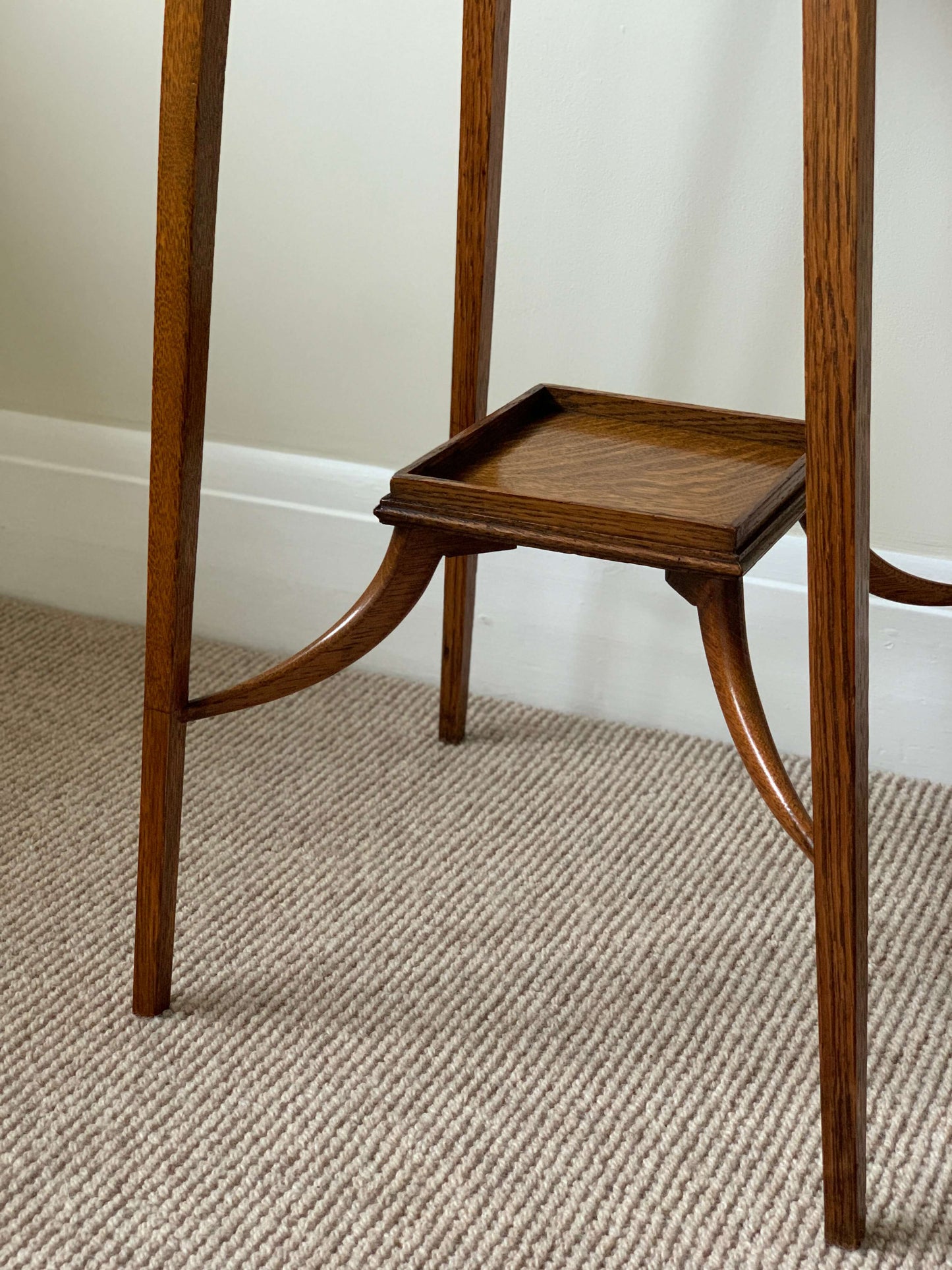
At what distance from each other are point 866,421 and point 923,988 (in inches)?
18.7

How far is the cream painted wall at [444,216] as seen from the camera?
44.5 inches

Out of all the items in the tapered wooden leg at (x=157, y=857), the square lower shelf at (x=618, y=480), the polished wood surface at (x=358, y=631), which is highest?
the square lower shelf at (x=618, y=480)

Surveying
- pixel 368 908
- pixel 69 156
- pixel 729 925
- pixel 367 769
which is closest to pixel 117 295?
pixel 69 156

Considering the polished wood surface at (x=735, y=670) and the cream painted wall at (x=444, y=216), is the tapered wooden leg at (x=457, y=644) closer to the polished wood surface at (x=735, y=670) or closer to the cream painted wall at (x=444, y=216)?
the cream painted wall at (x=444, y=216)

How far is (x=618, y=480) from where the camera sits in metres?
0.86

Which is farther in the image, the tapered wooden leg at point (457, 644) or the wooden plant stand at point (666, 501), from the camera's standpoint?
the tapered wooden leg at point (457, 644)

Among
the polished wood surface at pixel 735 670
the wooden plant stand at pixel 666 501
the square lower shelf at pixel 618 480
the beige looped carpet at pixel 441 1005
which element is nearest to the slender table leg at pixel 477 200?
the wooden plant stand at pixel 666 501

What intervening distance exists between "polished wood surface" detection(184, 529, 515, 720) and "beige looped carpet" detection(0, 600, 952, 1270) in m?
0.22

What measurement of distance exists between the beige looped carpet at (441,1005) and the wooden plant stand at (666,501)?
0.07m

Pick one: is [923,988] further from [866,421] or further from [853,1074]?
[866,421]

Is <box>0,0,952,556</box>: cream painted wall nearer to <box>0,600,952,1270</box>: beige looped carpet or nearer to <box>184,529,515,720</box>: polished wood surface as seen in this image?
<box>0,600,952,1270</box>: beige looped carpet

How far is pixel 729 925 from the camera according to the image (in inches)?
41.7

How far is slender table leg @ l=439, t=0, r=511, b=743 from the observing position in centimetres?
103

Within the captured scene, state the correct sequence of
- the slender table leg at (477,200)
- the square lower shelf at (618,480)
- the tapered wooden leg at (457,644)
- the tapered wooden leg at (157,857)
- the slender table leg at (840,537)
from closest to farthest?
1. the slender table leg at (840,537)
2. the square lower shelf at (618,480)
3. the tapered wooden leg at (157,857)
4. the slender table leg at (477,200)
5. the tapered wooden leg at (457,644)
